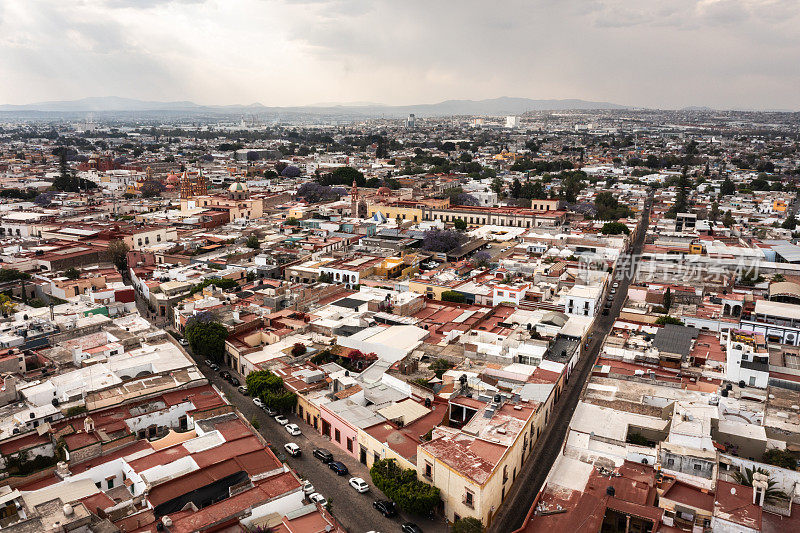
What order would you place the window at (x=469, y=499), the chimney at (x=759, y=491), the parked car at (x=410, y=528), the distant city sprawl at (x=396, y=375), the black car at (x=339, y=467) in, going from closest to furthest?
the chimney at (x=759, y=491) → the distant city sprawl at (x=396, y=375) → the window at (x=469, y=499) → the parked car at (x=410, y=528) → the black car at (x=339, y=467)

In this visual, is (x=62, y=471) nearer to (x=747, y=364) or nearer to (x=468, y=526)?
(x=468, y=526)

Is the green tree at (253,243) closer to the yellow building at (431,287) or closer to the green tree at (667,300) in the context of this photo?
the yellow building at (431,287)

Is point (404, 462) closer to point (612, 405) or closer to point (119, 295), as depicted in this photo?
point (612, 405)

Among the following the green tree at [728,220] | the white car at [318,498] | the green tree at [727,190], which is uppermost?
the green tree at [727,190]

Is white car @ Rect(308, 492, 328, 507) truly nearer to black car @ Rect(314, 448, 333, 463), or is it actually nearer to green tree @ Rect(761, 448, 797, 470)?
black car @ Rect(314, 448, 333, 463)

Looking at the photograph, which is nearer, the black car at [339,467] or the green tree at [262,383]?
the black car at [339,467]

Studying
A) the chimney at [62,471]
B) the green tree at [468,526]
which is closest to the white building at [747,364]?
the green tree at [468,526]

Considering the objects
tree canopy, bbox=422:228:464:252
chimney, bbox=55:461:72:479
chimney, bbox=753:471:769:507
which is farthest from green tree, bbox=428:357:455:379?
tree canopy, bbox=422:228:464:252

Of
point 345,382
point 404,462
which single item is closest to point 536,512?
point 404,462
